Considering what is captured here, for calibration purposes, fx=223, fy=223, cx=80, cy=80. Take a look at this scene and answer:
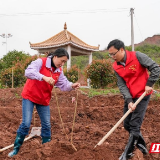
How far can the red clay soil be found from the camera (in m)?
2.89

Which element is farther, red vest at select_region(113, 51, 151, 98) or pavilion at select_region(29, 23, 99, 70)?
pavilion at select_region(29, 23, 99, 70)

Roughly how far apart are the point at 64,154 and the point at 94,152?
1.27 feet

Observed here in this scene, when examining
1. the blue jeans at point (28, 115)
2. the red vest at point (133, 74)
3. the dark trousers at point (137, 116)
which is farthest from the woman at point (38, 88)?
the dark trousers at point (137, 116)

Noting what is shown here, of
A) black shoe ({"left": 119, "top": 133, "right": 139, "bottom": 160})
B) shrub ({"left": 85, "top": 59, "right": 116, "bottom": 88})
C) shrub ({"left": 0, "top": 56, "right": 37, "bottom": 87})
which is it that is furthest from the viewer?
shrub ({"left": 0, "top": 56, "right": 37, "bottom": 87})

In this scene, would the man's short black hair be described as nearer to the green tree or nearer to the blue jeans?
the blue jeans

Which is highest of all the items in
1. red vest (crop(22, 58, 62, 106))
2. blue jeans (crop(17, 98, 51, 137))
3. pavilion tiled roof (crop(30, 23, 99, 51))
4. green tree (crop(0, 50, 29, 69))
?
pavilion tiled roof (crop(30, 23, 99, 51))

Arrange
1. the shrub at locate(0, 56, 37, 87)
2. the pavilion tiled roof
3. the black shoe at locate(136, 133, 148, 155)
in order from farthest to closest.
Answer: the pavilion tiled roof
the shrub at locate(0, 56, 37, 87)
the black shoe at locate(136, 133, 148, 155)

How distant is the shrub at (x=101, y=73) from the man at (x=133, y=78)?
25.9ft

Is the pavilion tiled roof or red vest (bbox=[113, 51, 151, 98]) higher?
the pavilion tiled roof

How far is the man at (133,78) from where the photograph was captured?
285 centimetres

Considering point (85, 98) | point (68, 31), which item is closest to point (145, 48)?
point (68, 31)

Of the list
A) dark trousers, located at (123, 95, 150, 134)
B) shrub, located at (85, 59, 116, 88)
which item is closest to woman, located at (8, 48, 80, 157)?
dark trousers, located at (123, 95, 150, 134)

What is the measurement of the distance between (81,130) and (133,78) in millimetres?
2275

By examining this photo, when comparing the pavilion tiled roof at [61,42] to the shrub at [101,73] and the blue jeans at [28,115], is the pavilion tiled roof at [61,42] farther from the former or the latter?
the blue jeans at [28,115]
